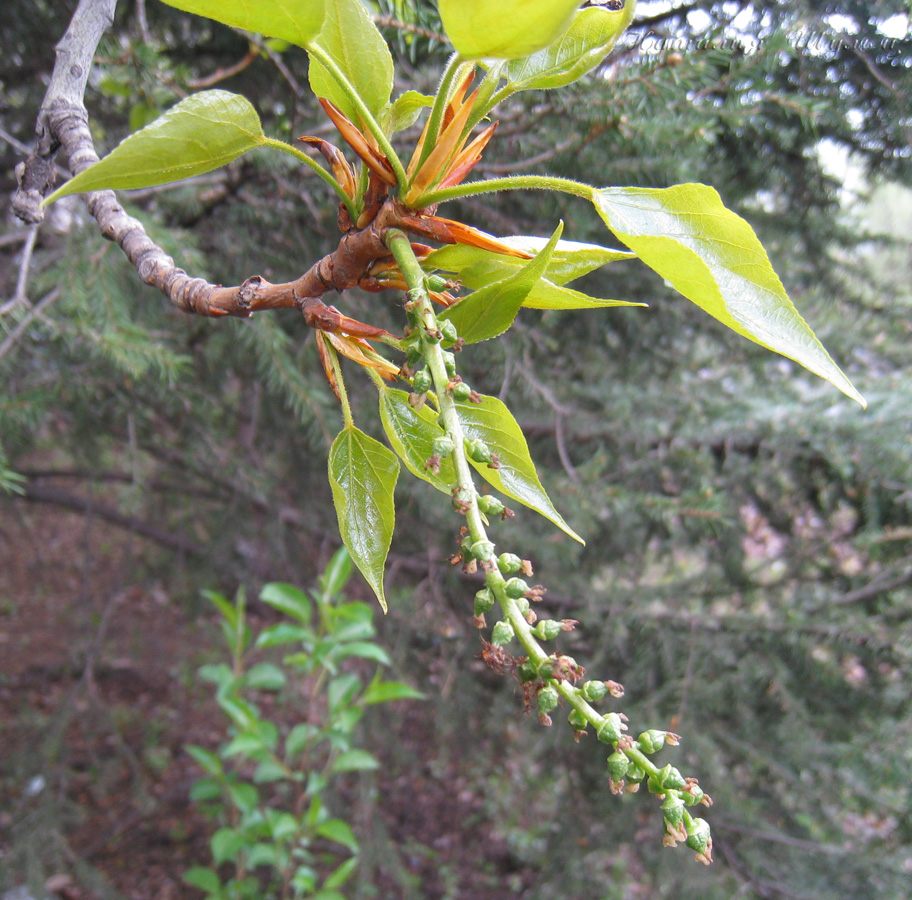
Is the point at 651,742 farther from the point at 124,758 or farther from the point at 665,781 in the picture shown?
the point at 124,758

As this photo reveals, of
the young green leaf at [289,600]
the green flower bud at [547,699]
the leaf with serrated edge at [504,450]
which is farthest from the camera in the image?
the young green leaf at [289,600]

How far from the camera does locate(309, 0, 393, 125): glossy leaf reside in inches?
16.6

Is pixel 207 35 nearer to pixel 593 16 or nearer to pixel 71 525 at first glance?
pixel 593 16

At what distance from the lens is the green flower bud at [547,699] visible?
0.92 ft

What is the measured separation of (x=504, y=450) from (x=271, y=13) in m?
0.29

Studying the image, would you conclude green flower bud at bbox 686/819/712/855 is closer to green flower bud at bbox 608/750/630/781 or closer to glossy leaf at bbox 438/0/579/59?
green flower bud at bbox 608/750/630/781

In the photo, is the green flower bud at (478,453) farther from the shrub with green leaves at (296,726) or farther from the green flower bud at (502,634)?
the shrub with green leaves at (296,726)

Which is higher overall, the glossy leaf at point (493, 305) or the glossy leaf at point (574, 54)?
the glossy leaf at point (574, 54)

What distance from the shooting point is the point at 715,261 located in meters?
0.37

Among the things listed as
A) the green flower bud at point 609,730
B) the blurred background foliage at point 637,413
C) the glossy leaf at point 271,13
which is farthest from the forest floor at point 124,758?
the glossy leaf at point 271,13

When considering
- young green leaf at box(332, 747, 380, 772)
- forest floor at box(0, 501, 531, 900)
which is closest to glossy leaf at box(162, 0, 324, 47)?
young green leaf at box(332, 747, 380, 772)

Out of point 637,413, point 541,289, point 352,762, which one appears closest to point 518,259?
point 541,289

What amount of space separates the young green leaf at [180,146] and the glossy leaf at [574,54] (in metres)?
0.18

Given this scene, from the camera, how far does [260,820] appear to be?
145 cm
